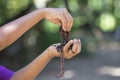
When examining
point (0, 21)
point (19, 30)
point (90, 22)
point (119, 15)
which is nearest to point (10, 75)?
point (19, 30)

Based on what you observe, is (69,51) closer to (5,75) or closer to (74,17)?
Result: (5,75)

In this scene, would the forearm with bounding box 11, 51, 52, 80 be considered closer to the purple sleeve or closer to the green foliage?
the purple sleeve

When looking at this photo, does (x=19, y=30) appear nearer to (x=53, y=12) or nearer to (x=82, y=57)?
(x=53, y=12)

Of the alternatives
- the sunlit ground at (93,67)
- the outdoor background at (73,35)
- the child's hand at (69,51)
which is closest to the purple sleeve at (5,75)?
the child's hand at (69,51)

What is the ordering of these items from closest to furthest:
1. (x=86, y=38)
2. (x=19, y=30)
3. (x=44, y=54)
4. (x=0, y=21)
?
(x=19, y=30) → (x=44, y=54) → (x=0, y=21) → (x=86, y=38)

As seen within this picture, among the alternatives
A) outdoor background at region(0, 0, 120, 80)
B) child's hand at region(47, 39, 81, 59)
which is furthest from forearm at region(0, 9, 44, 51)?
outdoor background at region(0, 0, 120, 80)
